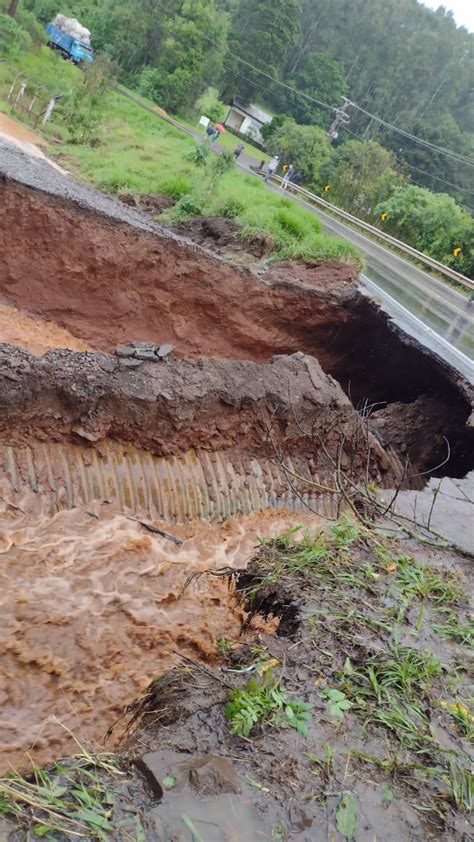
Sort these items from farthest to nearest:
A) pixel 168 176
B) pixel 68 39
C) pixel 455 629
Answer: pixel 68 39 → pixel 168 176 → pixel 455 629

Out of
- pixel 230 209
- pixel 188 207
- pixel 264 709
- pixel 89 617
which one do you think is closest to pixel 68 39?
pixel 188 207

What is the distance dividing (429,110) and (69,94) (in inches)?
1838

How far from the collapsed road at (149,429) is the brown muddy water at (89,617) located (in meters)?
0.01

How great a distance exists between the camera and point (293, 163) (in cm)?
3641

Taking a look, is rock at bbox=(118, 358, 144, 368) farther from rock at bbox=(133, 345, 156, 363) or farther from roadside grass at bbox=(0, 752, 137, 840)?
roadside grass at bbox=(0, 752, 137, 840)

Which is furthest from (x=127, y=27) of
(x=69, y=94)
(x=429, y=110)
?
(x=429, y=110)

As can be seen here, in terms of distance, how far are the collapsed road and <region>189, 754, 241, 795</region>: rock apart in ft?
4.65

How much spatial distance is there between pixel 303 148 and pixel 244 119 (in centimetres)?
1315

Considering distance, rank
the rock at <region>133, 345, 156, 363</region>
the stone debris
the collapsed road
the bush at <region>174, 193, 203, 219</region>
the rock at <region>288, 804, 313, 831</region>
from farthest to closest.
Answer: the bush at <region>174, 193, 203, 219</region>
the rock at <region>133, 345, 156, 363</region>
the stone debris
the collapsed road
the rock at <region>288, 804, 313, 831</region>

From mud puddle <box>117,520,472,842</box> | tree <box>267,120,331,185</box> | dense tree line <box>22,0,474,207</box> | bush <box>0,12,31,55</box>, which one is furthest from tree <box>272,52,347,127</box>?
mud puddle <box>117,520,472,842</box>

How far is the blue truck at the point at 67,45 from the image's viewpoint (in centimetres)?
3288

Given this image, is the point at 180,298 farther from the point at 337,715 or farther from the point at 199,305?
the point at 337,715

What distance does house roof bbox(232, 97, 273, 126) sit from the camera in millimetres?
47656

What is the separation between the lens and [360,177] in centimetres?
3173
